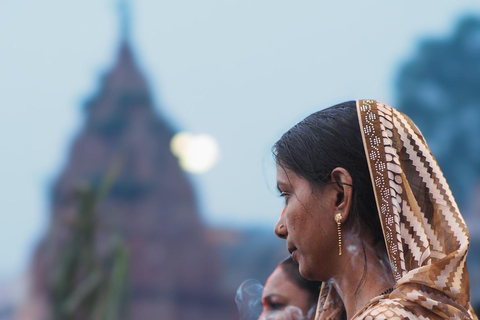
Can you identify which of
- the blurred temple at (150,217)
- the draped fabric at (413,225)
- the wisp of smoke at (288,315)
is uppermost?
the draped fabric at (413,225)

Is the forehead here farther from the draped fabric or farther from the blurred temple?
the blurred temple

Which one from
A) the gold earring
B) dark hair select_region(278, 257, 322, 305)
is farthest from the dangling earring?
dark hair select_region(278, 257, 322, 305)

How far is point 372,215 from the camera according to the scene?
1.40m

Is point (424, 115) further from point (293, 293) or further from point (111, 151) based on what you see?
point (293, 293)

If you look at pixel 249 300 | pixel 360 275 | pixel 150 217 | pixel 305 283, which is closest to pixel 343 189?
pixel 360 275

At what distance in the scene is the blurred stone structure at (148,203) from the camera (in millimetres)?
18547

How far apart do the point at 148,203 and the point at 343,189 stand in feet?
58.6

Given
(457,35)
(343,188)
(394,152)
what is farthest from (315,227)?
(457,35)

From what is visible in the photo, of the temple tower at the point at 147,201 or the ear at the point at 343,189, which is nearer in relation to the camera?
the ear at the point at 343,189

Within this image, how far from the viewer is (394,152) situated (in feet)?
4.52

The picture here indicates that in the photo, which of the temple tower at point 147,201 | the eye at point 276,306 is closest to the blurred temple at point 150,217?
the temple tower at point 147,201

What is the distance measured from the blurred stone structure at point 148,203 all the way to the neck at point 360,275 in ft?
56.4

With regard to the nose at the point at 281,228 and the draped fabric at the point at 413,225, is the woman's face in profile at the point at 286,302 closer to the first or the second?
the nose at the point at 281,228

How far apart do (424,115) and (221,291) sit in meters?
6.13
